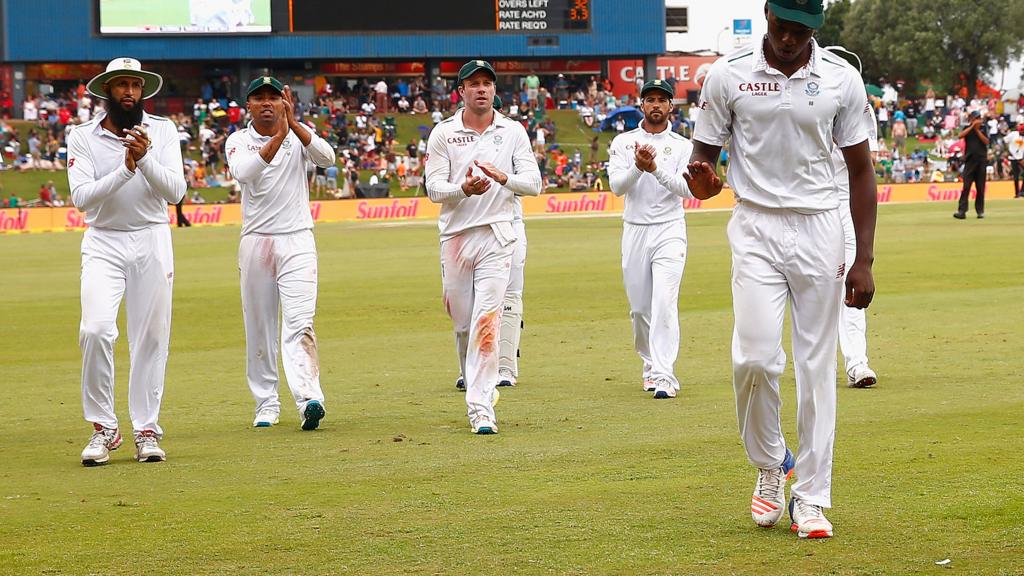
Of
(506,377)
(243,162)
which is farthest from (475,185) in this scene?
(506,377)

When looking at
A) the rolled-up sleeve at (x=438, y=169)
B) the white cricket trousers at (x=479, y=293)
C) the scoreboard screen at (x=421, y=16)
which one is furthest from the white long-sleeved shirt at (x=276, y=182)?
the scoreboard screen at (x=421, y=16)

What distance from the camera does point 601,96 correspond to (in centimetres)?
6950

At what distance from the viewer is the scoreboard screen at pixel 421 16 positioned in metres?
64.5

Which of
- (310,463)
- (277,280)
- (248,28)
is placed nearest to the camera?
(310,463)

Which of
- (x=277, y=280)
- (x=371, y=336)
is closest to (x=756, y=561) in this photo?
(x=277, y=280)

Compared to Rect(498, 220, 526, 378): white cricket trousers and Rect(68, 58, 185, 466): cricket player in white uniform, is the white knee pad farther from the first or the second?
A: Rect(68, 58, 185, 466): cricket player in white uniform

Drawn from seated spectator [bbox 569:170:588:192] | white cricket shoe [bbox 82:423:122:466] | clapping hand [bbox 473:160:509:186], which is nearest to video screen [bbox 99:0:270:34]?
seated spectator [bbox 569:170:588:192]

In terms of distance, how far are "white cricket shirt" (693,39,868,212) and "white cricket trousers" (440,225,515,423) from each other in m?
3.54

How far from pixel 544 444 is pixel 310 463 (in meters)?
1.43

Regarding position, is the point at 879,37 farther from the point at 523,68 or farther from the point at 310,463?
the point at 310,463

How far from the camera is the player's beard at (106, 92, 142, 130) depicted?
8.92 m

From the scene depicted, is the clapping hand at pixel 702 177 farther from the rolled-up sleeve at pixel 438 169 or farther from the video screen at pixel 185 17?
the video screen at pixel 185 17

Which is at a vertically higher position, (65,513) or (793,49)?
(793,49)

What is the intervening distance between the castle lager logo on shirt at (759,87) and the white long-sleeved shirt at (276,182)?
456 cm
